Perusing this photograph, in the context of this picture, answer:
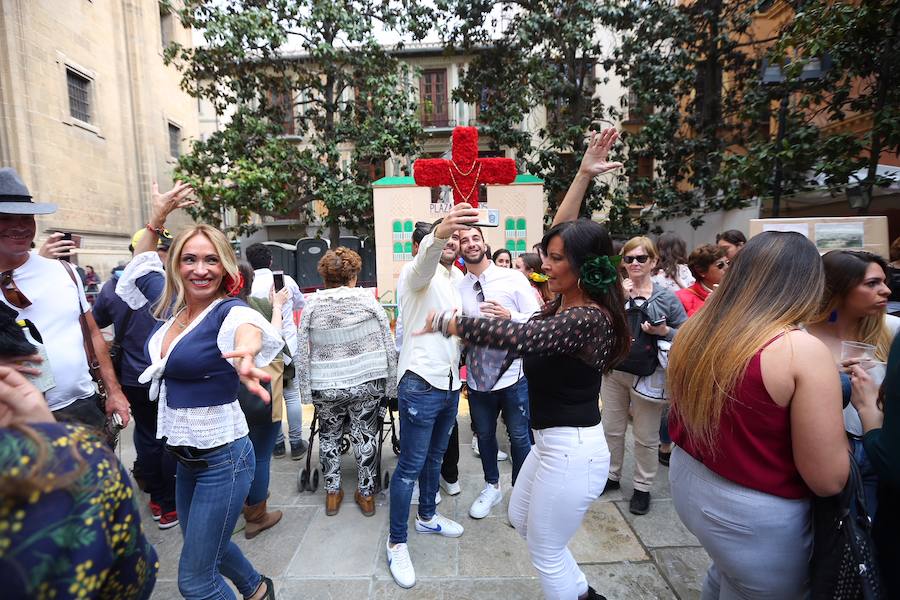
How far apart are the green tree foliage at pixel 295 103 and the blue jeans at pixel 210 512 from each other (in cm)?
884

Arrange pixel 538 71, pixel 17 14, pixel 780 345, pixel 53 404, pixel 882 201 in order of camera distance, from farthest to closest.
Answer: pixel 17 14
pixel 538 71
pixel 882 201
pixel 53 404
pixel 780 345

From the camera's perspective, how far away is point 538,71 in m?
10.1

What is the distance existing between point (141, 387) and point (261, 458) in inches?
39.4

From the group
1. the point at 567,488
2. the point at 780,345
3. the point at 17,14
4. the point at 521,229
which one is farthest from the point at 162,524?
the point at 17,14

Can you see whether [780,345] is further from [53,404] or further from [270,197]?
[270,197]

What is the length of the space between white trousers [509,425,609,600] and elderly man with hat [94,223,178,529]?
8.91ft

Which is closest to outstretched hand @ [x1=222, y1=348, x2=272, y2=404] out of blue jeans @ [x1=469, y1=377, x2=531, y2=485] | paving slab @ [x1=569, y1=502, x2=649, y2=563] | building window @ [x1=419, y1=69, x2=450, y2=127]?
blue jeans @ [x1=469, y1=377, x2=531, y2=485]

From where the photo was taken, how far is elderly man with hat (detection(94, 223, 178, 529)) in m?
3.23

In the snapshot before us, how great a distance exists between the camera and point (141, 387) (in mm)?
3244

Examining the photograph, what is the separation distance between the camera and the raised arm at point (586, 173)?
7.97 ft

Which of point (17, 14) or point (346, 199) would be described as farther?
point (17, 14)

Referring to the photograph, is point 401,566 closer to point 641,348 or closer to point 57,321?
point 641,348

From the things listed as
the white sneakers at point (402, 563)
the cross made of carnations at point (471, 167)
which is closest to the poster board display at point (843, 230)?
the cross made of carnations at point (471, 167)

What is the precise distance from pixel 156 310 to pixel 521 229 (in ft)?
20.5
